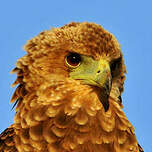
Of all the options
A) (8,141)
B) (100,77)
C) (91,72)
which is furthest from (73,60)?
(8,141)

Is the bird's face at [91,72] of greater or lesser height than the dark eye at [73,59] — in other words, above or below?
below

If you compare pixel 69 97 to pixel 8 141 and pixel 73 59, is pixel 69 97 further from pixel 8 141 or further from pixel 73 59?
pixel 8 141

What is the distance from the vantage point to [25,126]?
4.30 meters

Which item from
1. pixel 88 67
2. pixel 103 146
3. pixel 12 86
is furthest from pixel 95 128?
A: pixel 12 86

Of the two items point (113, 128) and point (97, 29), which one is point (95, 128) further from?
point (97, 29)

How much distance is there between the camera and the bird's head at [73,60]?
4492 mm

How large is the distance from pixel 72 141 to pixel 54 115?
1.24 feet

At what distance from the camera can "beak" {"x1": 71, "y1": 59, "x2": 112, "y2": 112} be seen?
14.3 feet

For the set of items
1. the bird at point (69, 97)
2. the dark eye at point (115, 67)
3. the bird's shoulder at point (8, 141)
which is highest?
the dark eye at point (115, 67)

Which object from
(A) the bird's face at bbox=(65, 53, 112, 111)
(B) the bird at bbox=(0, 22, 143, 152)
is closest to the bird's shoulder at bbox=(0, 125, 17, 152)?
(B) the bird at bbox=(0, 22, 143, 152)

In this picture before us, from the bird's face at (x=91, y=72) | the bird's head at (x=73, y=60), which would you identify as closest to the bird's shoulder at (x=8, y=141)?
the bird's head at (x=73, y=60)

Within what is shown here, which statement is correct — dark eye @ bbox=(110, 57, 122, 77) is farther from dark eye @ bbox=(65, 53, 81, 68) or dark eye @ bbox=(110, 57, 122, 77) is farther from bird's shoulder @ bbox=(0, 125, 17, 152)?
bird's shoulder @ bbox=(0, 125, 17, 152)

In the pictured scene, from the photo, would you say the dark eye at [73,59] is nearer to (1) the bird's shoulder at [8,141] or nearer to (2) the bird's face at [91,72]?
(2) the bird's face at [91,72]

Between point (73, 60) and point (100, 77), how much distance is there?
52 centimetres
